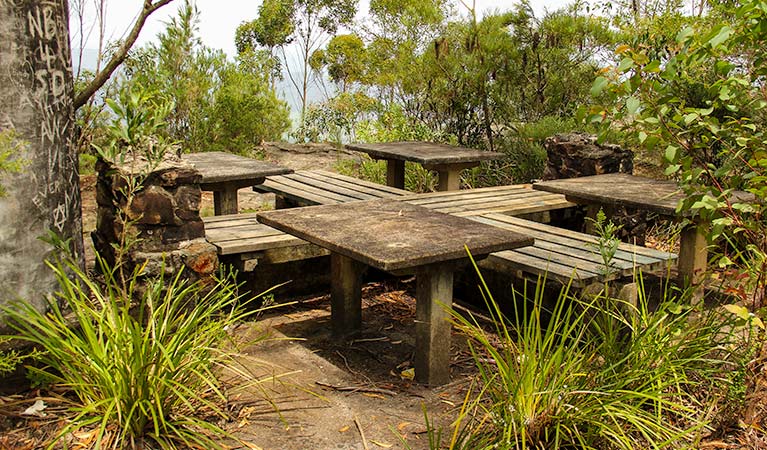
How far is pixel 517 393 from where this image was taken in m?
2.93

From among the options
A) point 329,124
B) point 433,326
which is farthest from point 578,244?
point 329,124

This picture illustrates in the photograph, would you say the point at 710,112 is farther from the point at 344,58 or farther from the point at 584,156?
the point at 344,58

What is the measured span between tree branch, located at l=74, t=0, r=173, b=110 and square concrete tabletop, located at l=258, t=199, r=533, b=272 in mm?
1044

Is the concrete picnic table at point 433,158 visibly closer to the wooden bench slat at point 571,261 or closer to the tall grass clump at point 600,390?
the wooden bench slat at point 571,261

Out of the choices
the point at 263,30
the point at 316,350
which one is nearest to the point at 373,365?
the point at 316,350

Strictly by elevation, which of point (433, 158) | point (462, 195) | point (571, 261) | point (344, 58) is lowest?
point (571, 261)

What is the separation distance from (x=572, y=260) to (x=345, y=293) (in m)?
1.29

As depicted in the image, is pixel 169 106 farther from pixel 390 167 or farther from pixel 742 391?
pixel 390 167

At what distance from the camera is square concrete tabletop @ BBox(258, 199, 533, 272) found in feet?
11.2

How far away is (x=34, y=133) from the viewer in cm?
339

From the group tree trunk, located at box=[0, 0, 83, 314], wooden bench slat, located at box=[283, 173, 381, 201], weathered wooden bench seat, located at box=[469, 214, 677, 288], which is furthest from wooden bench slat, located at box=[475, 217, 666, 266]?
tree trunk, located at box=[0, 0, 83, 314]

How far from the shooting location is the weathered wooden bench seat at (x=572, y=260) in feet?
12.9

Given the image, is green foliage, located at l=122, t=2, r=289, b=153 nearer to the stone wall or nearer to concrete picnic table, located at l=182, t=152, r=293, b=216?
concrete picnic table, located at l=182, t=152, r=293, b=216

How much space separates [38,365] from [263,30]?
22.5 m
